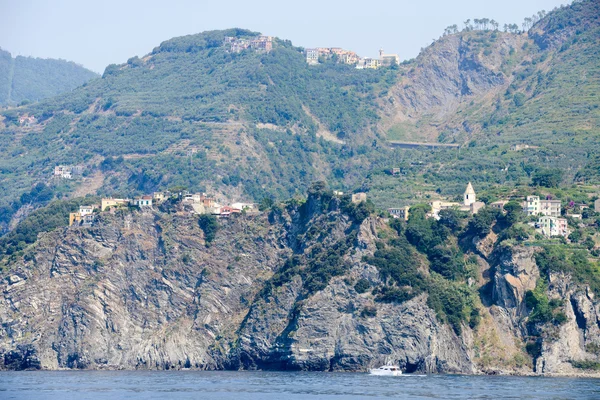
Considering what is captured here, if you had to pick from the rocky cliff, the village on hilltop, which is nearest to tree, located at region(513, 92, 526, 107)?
the village on hilltop

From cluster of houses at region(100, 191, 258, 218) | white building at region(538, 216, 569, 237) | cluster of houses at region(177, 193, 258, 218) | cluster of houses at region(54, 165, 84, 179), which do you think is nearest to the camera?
white building at region(538, 216, 569, 237)

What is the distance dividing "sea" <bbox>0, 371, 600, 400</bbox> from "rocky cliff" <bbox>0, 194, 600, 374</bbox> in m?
3.45

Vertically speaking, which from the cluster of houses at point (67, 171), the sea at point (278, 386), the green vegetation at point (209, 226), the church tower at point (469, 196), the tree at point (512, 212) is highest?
the cluster of houses at point (67, 171)

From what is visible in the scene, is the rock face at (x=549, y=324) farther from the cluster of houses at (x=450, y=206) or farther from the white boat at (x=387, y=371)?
the cluster of houses at (x=450, y=206)

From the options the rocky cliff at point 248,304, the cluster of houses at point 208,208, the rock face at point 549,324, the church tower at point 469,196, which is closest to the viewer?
the rock face at point 549,324

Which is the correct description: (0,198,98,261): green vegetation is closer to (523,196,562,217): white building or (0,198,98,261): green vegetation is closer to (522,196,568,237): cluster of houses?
(523,196,562,217): white building

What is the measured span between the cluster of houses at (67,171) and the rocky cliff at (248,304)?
56720 millimetres

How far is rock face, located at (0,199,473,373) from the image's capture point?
12006 cm

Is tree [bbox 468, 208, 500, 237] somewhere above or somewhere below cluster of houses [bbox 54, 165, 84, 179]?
below

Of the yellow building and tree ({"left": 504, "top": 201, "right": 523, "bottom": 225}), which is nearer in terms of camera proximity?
tree ({"left": 504, "top": 201, "right": 523, "bottom": 225})

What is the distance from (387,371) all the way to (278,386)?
12.2 metres

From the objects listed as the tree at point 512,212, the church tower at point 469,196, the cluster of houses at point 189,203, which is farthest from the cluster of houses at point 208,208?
the tree at point 512,212

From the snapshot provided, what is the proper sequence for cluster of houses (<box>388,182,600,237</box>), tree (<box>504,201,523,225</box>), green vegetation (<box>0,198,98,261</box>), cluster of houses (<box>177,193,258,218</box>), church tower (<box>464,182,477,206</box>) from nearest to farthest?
tree (<box>504,201,523,225</box>) → cluster of houses (<box>388,182,600,237</box>) → cluster of houses (<box>177,193,258,218</box>) → green vegetation (<box>0,198,98,261</box>) → church tower (<box>464,182,477,206</box>)

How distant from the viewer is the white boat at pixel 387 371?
11631cm
